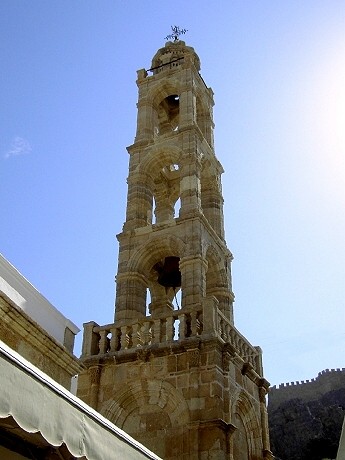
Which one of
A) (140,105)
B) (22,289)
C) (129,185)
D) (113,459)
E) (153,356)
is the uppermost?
(140,105)

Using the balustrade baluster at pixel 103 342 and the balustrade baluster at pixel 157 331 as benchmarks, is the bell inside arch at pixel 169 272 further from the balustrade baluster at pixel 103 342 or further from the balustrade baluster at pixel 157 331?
the balustrade baluster at pixel 157 331

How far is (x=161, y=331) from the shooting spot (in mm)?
13164

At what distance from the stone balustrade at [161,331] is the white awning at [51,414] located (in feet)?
23.4

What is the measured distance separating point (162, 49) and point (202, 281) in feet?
35.7

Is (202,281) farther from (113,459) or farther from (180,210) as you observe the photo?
(113,459)

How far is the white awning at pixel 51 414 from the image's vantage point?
14.9 ft

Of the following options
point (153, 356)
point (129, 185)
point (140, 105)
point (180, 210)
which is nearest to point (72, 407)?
point (153, 356)

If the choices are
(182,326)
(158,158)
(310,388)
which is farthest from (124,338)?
(310,388)

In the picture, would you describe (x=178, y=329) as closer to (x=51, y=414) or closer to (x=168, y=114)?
(x=51, y=414)

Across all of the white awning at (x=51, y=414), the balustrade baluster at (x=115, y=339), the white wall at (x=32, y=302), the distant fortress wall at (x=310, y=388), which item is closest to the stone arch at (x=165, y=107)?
the balustrade baluster at (x=115, y=339)

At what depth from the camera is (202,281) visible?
14688 millimetres

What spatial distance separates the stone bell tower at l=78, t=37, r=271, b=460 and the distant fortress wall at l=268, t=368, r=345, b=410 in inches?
1637

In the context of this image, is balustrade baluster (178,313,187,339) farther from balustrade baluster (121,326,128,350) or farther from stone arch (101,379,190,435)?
balustrade baluster (121,326,128,350)

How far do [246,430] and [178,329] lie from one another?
9.18 ft
